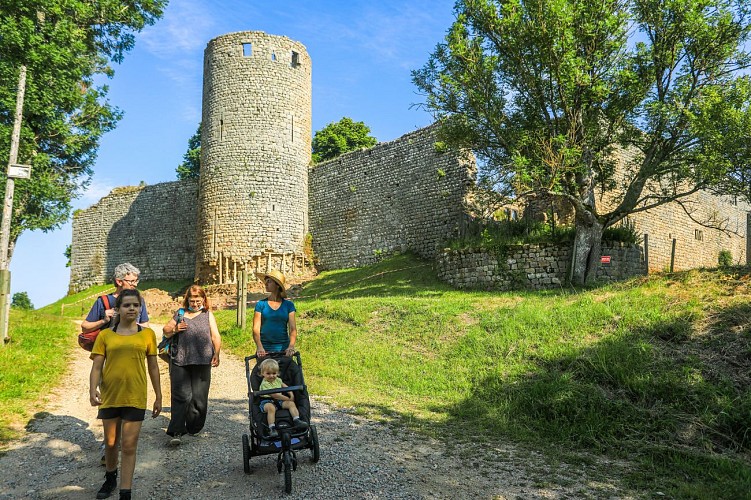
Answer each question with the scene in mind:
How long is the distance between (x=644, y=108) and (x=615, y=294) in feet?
20.3

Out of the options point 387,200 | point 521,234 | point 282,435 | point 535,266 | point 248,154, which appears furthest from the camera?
point 248,154

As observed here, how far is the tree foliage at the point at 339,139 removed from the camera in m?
35.4

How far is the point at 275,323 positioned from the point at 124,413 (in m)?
1.59

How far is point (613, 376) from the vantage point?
23.8ft

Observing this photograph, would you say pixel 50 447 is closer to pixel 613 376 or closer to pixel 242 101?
pixel 613 376

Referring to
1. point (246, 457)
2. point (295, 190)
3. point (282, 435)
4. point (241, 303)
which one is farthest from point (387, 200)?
point (282, 435)

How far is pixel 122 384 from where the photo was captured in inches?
171

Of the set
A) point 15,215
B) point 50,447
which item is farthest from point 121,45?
point 50,447

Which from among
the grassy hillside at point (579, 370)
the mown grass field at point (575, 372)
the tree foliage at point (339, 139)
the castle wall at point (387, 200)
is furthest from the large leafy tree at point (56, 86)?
the tree foliage at point (339, 139)

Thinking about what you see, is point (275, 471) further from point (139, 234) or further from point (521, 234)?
point (139, 234)

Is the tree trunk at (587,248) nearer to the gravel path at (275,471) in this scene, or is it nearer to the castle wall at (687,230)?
the castle wall at (687,230)

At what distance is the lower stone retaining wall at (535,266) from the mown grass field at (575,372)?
3.11 meters

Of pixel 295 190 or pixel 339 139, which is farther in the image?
pixel 339 139

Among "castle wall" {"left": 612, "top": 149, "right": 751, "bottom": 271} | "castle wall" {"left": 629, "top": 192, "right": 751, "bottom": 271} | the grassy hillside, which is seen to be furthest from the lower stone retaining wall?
"castle wall" {"left": 629, "top": 192, "right": 751, "bottom": 271}
